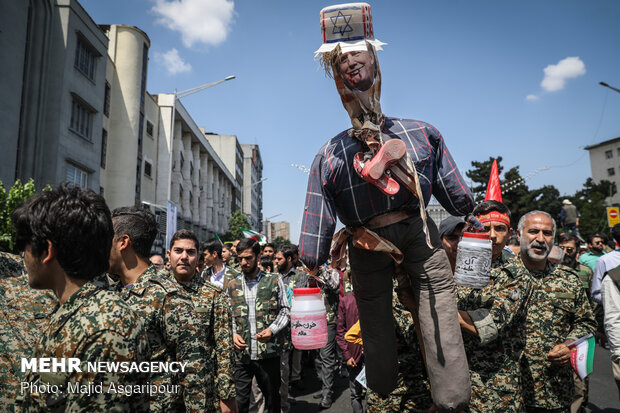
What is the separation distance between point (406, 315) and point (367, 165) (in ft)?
5.52

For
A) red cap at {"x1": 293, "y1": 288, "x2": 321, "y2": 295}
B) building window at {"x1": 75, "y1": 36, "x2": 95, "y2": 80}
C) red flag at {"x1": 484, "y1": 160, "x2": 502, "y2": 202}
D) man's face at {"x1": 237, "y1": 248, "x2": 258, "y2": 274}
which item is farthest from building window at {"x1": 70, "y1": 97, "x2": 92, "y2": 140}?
red flag at {"x1": 484, "y1": 160, "x2": 502, "y2": 202}

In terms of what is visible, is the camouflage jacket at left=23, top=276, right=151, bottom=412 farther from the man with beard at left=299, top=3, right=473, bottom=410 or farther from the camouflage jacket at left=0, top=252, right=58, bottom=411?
the man with beard at left=299, top=3, right=473, bottom=410

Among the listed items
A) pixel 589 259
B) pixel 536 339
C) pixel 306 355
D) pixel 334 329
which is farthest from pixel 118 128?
pixel 536 339

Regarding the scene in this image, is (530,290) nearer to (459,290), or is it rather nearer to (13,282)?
(459,290)

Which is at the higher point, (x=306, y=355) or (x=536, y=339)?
(x=536, y=339)

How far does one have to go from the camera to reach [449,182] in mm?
2648

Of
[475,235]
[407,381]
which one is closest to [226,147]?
[407,381]

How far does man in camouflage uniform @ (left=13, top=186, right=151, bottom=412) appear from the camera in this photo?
173 cm

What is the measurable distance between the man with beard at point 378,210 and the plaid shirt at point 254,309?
11.4ft

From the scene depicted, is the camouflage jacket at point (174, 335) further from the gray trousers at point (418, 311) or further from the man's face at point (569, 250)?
the man's face at point (569, 250)

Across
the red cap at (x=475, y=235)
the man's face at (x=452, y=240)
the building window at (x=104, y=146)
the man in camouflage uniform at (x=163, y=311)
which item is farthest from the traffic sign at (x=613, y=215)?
the building window at (x=104, y=146)

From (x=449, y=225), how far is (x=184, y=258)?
2667mm

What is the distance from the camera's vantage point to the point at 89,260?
80.3 inches

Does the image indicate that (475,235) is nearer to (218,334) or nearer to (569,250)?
(218,334)
